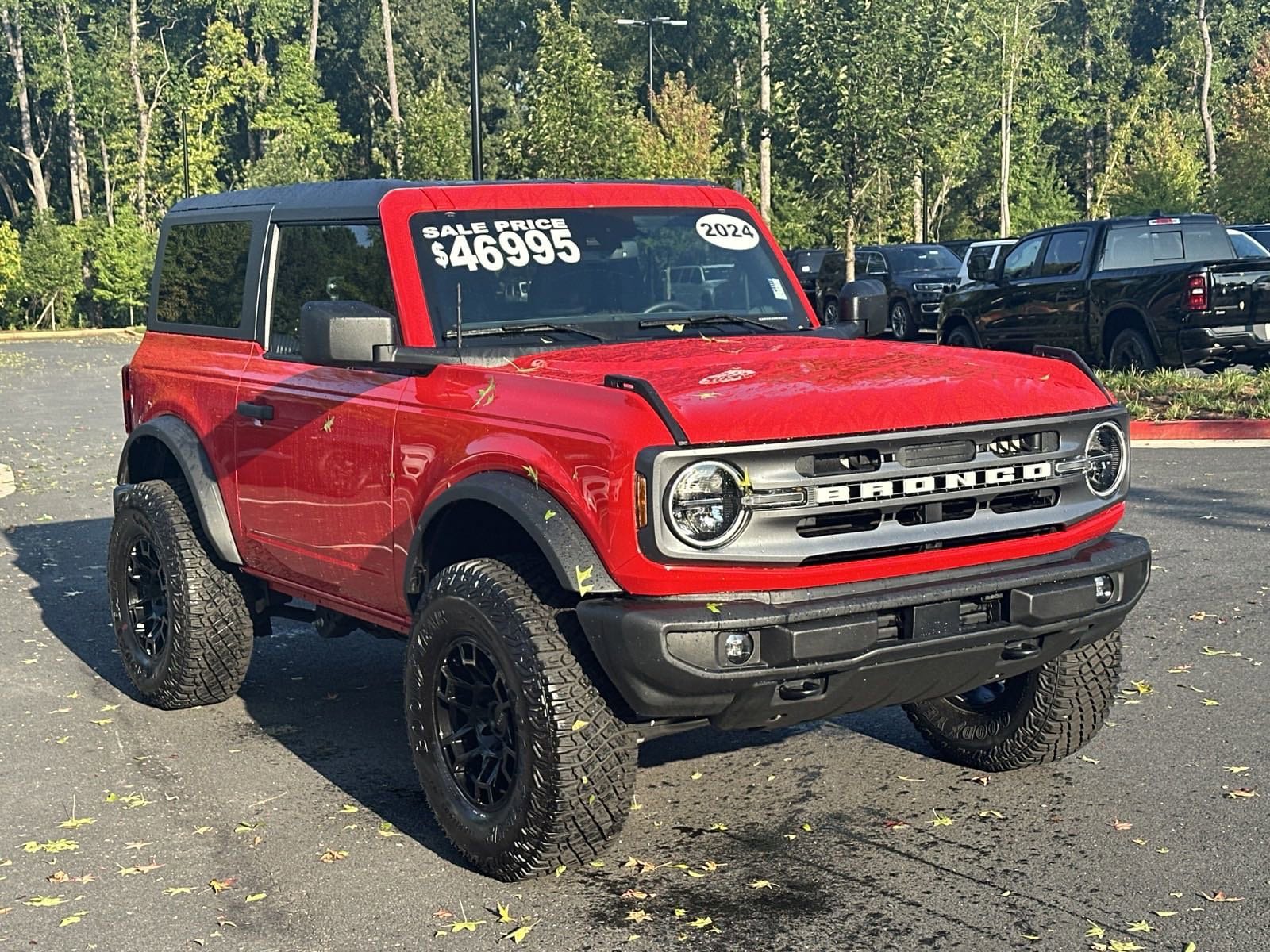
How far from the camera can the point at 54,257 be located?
2096 inches

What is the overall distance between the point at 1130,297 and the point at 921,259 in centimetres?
1524

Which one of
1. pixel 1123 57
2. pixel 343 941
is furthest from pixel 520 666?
pixel 1123 57

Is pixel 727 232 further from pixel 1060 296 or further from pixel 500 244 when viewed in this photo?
pixel 1060 296

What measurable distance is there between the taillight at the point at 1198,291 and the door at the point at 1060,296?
5.04ft

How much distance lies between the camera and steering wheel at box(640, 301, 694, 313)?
6.04 meters

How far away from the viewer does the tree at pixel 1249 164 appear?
48.8 m

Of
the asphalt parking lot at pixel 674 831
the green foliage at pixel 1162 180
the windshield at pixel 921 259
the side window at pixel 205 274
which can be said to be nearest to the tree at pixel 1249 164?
the green foliage at pixel 1162 180

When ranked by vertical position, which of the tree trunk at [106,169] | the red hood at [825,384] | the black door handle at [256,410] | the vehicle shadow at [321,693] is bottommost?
the vehicle shadow at [321,693]

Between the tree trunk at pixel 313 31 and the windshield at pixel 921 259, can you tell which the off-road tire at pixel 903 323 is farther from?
the tree trunk at pixel 313 31

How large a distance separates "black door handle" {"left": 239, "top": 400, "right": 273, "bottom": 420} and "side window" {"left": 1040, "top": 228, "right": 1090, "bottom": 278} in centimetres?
1380

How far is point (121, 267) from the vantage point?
5628cm

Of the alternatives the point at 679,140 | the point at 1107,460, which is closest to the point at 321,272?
the point at 1107,460

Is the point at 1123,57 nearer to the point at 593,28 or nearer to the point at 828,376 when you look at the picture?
the point at 593,28

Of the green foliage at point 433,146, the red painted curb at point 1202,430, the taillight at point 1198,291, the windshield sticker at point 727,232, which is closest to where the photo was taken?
the windshield sticker at point 727,232
